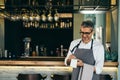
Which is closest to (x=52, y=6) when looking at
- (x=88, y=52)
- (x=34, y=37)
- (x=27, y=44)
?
(x=88, y=52)

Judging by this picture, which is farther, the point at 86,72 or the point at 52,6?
the point at 52,6

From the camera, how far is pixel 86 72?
375 cm

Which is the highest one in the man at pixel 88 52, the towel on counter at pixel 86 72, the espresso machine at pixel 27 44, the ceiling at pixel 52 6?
the ceiling at pixel 52 6

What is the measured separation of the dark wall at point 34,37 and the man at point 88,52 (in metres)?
5.60

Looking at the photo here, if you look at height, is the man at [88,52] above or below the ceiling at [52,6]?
below

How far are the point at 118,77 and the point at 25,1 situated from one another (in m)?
4.23

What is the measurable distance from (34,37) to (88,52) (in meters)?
6.11

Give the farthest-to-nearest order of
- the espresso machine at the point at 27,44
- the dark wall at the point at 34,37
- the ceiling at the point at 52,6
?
1. the dark wall at the point at 34,37
2. the espresso machine at the point at 27,44
3. the ceiling at the point at 52,6

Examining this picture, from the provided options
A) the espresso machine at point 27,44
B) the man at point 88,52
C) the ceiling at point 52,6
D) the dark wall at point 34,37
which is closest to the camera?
the man at point 88,52

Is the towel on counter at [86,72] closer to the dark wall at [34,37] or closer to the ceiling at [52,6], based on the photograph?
the ceiling at [52,6]

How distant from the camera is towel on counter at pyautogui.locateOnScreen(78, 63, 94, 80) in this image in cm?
374

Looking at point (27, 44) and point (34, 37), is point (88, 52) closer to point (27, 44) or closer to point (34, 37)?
point (27, 44)

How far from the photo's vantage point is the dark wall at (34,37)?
932 cm

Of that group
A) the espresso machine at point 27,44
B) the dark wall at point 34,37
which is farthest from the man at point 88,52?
Answer: the dark wall at point 34,37
